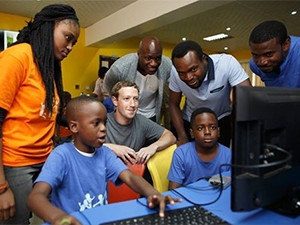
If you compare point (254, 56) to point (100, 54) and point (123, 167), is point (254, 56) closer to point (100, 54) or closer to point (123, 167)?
point (123, 167)

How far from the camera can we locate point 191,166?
149cm

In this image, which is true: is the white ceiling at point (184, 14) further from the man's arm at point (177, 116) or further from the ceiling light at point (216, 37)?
the man's arm at point (177, 116)

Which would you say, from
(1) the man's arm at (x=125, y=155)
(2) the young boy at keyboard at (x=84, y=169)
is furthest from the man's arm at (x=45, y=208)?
(1) the man's arm at (x=125, y=155)

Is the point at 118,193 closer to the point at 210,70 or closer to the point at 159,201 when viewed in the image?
the point at 159,201

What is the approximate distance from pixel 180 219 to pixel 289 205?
343 mm

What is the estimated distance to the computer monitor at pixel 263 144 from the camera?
67cm

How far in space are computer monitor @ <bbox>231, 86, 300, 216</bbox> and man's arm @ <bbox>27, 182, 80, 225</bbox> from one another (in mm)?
439

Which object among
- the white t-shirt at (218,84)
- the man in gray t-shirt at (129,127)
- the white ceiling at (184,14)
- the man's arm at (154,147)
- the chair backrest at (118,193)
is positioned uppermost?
the white ceiling at (184,14)

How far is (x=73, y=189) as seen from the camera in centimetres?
108

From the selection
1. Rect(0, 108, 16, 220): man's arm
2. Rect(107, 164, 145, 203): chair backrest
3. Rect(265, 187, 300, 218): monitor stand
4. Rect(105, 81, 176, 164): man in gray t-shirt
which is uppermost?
Rect(105, 81, 176, 164): man in gray t-shirt

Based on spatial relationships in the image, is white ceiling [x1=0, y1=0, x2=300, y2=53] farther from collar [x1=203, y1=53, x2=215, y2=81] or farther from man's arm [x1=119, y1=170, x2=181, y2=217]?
man's arm [x1=119, y1=170, x2=181, y2=217]

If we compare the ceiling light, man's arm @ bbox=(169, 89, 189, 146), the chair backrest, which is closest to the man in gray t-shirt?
man's arm @ bbox=(169, 89, 189, 146)

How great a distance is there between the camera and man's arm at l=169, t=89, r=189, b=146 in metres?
1.95

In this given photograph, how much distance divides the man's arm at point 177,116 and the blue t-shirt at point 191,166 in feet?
1.37
